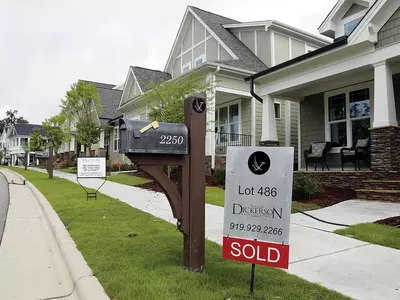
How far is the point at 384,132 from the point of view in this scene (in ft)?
28.3

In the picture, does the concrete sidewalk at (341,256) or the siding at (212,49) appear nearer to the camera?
the concrete sidewalk at (341,256)

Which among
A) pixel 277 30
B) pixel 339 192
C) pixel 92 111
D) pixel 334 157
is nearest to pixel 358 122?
pixel 334 157

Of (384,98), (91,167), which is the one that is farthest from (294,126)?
(91,167)

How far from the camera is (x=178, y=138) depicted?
3.35 metres

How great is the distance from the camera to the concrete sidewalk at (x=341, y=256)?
324cm

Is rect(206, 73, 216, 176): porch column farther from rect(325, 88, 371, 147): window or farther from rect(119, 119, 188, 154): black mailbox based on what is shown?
rect(119, 119, 188, 154): black mailbox

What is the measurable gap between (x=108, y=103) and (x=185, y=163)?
1099 inches

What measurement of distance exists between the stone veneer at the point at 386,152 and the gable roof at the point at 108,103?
2211cm

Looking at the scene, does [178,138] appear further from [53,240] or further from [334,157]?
[334,157]

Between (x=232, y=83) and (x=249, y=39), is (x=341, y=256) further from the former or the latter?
(x=249, y=39)

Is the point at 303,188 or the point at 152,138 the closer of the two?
the point at 152,138

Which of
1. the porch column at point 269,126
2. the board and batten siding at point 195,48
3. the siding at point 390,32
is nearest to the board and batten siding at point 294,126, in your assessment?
the board and batten siding at point 195,48

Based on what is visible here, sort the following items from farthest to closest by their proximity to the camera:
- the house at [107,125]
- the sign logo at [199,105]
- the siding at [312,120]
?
the house at [107,125]
the siding at [312,120]
the sign logo at [199,105]

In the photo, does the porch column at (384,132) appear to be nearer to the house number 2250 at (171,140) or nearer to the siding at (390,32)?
the siding at (390,32)
